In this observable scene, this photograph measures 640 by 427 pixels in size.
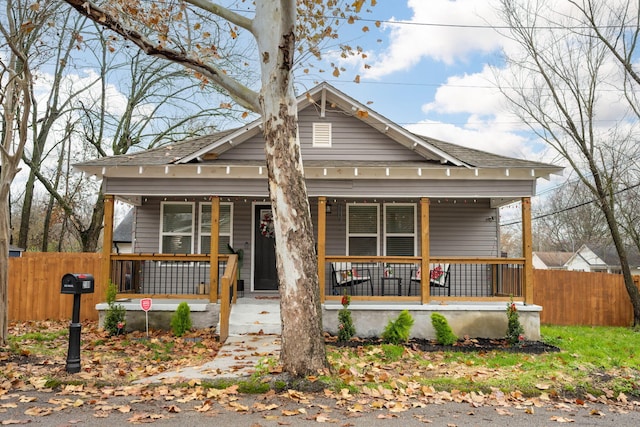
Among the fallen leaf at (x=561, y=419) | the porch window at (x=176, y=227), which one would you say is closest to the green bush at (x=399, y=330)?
the fallen leaf at (x=561, y=419)

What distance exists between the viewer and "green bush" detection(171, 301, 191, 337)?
1048 centimetres

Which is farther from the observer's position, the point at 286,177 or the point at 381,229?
the point at 381,229

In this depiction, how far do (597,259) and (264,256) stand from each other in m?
42.2

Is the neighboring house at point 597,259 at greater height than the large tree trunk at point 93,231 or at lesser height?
lesser

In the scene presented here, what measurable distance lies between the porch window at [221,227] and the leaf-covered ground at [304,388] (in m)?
4.67

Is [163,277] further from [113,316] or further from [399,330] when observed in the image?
[399,330]

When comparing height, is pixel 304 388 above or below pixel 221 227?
below

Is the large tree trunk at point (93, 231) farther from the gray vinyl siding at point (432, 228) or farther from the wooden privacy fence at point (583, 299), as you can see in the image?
the wooden privacy fence at point (583, 299)

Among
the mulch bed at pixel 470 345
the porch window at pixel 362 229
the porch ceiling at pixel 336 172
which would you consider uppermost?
the porch ceiling at pixel 336 172

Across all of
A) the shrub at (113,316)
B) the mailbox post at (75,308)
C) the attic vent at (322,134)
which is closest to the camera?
the mailbox post at (75,308)

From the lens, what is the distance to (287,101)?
6777 millimetres

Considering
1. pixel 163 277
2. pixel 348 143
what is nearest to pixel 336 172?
pixel 348 143

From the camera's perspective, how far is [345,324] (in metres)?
10.2

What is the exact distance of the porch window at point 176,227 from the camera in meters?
13.2
